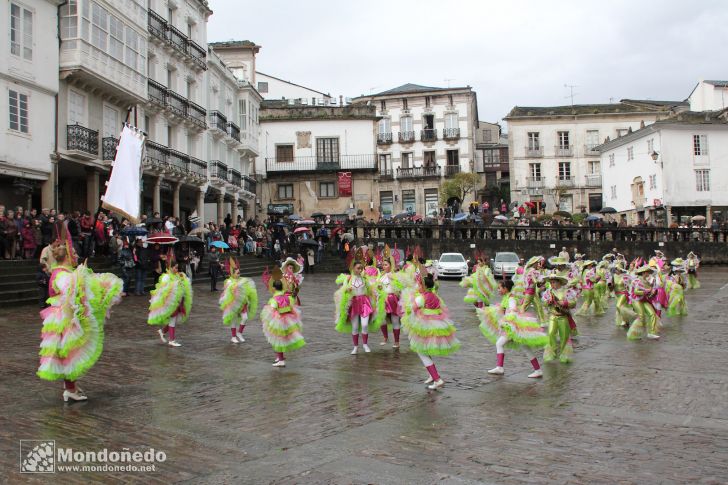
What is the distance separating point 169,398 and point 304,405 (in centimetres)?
186

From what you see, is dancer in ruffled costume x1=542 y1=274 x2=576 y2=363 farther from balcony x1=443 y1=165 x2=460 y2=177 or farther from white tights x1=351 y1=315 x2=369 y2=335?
balcony x1=443 y1=165 x2=460 y2=177

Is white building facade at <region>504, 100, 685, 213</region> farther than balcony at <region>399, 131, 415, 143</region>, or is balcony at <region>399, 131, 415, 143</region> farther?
balcony at <region>399, 131, 415, 143</region>

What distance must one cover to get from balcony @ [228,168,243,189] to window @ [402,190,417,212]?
56.6 ft

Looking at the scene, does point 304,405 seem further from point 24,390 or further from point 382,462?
point 24,390

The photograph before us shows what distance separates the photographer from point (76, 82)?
28422mm

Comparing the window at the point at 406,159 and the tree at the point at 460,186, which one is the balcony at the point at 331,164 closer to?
the tree at the point at 460,186

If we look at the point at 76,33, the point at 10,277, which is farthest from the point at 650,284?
the point at 76,33

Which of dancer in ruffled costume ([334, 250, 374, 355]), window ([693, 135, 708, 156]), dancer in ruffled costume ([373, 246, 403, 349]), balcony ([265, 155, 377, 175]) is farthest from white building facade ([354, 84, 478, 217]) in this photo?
dancer in ruffled costume ([334, 250, 374, 355])

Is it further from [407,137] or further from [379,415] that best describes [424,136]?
[379,415]

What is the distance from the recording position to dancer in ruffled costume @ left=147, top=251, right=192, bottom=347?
1356cm

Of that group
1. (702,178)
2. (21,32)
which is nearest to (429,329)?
(21,32)

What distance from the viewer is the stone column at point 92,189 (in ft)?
96.4

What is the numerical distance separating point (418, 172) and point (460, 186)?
5920 mm

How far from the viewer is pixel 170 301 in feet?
44.5
